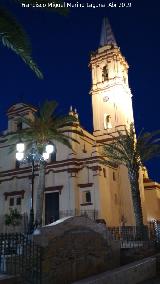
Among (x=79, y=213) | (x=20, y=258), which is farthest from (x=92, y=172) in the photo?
(x=20, y=258)

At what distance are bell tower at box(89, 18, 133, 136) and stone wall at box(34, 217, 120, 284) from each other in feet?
83.3

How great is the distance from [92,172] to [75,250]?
20.3m

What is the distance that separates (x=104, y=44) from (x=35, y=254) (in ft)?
136

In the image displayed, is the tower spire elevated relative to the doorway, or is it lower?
elevated

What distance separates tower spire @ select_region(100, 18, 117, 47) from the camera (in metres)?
48.2

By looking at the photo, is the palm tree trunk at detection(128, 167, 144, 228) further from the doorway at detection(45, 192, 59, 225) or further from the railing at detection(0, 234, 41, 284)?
the railing at detection(0, 234, 41, 284)

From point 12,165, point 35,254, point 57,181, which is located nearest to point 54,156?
point 57,181

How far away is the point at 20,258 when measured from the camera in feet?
35.8

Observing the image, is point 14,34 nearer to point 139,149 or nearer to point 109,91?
point 139,149

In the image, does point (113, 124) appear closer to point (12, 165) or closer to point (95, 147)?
point (95, 147)

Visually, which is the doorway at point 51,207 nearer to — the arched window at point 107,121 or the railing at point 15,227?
→ the railing at point 15,227

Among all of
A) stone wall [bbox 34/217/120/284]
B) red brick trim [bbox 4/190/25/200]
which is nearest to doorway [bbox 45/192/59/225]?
red brick trim [bbox 4/190/25/200]

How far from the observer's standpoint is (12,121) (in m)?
40.2

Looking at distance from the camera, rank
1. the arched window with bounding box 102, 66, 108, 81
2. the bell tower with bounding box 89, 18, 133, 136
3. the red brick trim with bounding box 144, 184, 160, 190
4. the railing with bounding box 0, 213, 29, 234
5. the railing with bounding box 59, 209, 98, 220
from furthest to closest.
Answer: the red brick trim with bounding box 144, 184, 160, 190, the arched window with bounding box 102, 66, 108, 81, the bell tower with bounding box 89, 18, 133, 136, the railing with bounding box 0, 213, 29, 234, the railing with bounding box 59, 209, 98, 220
